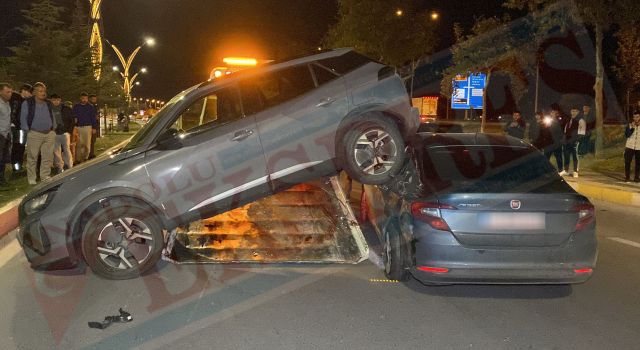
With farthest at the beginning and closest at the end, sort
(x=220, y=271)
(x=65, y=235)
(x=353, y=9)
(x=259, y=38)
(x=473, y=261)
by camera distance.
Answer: (x=259, y=38), (x=353, y=9), (x=220, y=271), (x=65, y=235), (x=473, y=261)

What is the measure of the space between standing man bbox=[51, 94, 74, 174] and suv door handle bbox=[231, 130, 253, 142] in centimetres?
662

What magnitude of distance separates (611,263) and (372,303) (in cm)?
318

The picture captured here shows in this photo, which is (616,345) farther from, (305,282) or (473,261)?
(305,282)

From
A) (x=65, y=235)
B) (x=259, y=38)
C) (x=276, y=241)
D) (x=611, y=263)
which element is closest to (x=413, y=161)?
(x=276, y=241)

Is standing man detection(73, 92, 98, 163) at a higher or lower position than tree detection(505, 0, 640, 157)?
lower

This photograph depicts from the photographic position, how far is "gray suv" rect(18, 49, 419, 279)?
574cm

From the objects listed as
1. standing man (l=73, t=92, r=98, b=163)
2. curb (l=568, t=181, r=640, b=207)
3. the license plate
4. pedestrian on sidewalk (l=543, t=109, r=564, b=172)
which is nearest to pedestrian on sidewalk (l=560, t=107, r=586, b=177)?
pedestrian on sidewalk (l=543, t=109, r=564, b=172)

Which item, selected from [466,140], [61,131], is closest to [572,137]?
[466,140]

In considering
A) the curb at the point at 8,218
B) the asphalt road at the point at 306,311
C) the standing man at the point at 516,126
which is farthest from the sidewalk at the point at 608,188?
the curb at the point at 8,218

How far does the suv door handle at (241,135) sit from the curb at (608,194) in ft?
26.2

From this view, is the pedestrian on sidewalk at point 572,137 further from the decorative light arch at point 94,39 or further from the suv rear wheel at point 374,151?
the decorative light arch at point 94,39

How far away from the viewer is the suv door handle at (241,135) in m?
5.93

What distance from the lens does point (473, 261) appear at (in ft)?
16.2

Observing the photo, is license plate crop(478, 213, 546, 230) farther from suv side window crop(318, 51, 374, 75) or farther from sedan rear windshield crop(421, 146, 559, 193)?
suv side window crop(318, 51, 374, 75)
